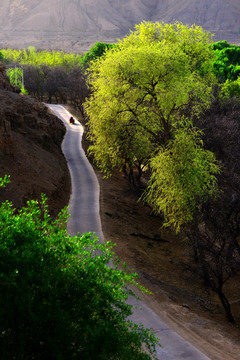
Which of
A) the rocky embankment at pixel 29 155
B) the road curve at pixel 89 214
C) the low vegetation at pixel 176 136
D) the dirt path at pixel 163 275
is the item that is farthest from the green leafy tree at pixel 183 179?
the rocky embankment at pixel 29 155

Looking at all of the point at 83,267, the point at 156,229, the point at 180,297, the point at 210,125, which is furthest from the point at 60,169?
the point at 83,267

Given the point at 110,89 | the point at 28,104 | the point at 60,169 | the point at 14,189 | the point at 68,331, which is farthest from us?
the point at 28,104

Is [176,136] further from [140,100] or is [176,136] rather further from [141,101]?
[140,100]

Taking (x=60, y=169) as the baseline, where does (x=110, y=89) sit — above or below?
above

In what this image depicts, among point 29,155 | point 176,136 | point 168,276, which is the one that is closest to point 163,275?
point 168,276

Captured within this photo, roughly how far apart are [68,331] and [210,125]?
28.8 m

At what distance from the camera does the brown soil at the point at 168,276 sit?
17922 mm

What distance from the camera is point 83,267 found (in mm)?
11250

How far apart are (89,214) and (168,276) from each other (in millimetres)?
9074

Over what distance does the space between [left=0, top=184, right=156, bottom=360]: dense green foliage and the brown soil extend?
7.60 metres

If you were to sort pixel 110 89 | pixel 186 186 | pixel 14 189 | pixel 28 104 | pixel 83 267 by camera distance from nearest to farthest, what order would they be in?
1. pixel 83 267
2. pixel 186 186
3. pixel 14 189
4. pixel 110 89
5. pixel 28 104

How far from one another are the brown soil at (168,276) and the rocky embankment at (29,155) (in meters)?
4.53

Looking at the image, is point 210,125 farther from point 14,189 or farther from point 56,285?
point 56,285

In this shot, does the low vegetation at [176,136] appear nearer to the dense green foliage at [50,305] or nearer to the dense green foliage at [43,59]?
the dense green foliage at [50,305]
